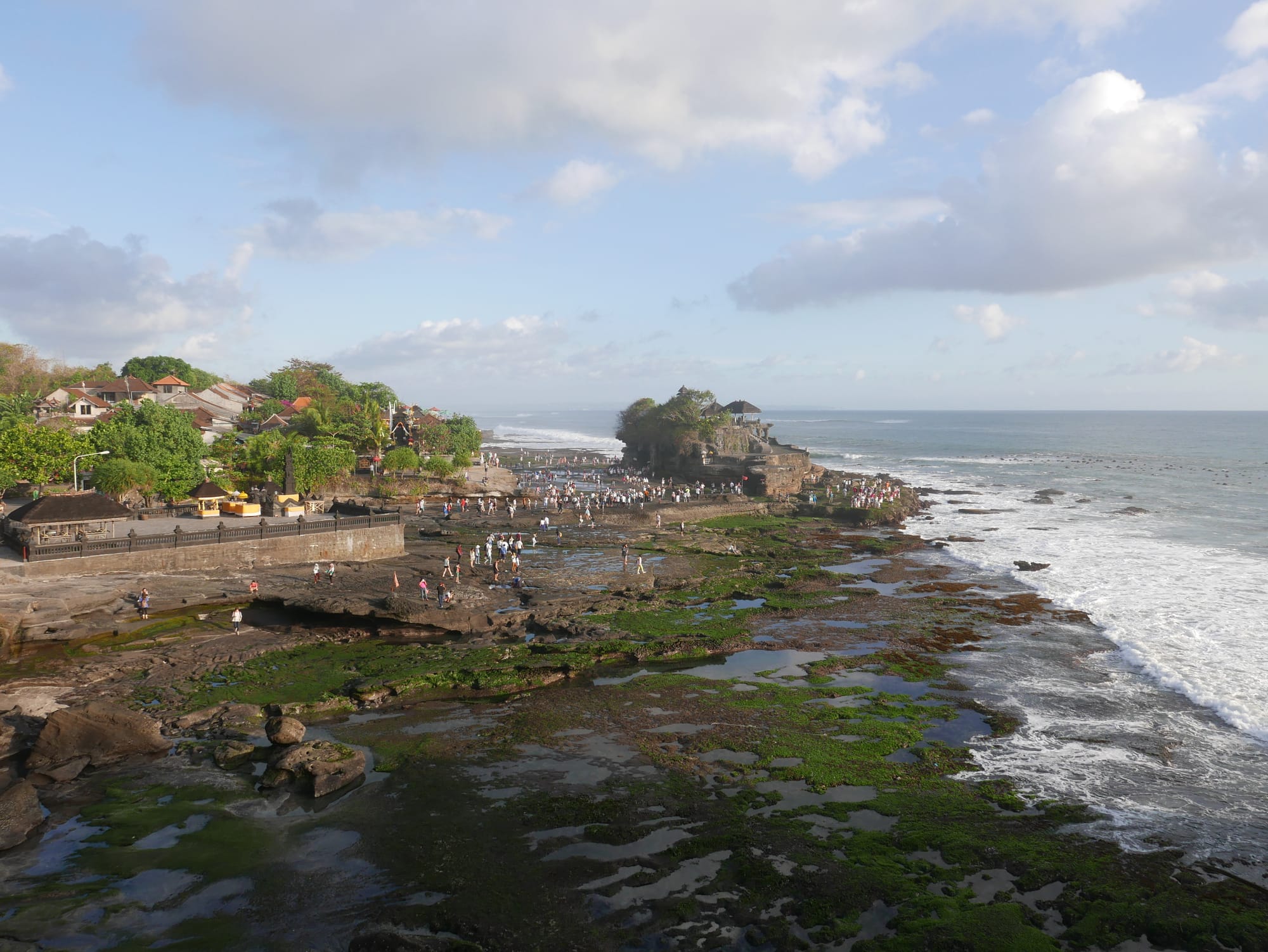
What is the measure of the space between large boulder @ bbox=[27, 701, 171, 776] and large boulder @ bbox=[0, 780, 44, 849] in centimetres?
145

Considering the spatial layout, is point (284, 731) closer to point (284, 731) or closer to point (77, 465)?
point (284, 731)

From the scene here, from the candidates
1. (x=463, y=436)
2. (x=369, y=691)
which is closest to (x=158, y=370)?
(x=463, y=436)

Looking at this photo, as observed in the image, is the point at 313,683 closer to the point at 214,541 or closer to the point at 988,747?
the point at 214,541

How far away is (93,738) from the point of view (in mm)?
15703

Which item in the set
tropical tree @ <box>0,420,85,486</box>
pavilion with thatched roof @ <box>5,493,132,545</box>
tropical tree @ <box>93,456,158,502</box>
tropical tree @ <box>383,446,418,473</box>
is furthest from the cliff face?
tropical tree @ <box>0,420,85,486</box>

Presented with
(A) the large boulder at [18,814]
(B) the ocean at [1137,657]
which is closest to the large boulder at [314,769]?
(A) the large boulder at [18,814]

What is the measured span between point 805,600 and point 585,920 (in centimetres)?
2094

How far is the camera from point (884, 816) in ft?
45.5

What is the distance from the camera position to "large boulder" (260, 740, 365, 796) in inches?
575

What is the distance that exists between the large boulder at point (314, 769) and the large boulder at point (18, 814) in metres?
3.62

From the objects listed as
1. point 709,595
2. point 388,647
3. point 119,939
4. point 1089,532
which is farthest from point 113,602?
point 1089,532

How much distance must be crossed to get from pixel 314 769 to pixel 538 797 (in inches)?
181

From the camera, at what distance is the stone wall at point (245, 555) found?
26.2 m

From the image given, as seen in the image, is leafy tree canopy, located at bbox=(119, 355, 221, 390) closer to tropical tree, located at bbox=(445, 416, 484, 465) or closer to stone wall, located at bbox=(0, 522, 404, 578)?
tropical tree, located at bbox=(445, 416, 484, 465)
